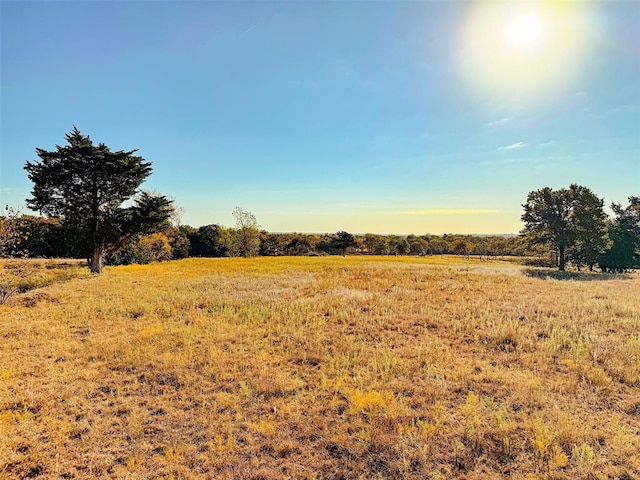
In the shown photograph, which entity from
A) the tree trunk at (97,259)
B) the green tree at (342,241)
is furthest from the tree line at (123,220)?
the green tree at (342,241)

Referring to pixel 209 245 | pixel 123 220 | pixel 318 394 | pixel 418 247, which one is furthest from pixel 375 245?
pixel 318 394

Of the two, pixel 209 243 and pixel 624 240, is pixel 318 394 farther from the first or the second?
pixel 209 243

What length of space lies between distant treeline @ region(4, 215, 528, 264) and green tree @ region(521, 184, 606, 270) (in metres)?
3.81

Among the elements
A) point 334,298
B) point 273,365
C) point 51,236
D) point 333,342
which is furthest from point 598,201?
point 51,236

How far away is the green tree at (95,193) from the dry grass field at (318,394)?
15.3 m

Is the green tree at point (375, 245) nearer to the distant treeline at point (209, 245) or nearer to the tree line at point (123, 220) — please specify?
the distant treeline at point (209, 245)

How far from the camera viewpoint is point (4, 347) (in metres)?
9.21

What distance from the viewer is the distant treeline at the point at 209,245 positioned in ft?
113

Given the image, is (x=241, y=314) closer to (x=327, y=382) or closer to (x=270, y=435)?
(x=327, y=382)

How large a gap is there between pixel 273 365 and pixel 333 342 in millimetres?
2367

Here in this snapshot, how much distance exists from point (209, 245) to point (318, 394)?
68.1 m

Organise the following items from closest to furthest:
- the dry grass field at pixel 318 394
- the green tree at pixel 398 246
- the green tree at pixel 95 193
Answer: the dry grass field at pixel 318 394 < the green tree at pixel 95 193 < the green tree at pixel 398 246

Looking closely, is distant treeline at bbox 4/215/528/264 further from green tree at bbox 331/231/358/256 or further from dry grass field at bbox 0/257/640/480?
dry grass field at bbox 0/257/640/480

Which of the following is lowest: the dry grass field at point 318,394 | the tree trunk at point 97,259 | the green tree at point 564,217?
the dry grass field at point 318,394
